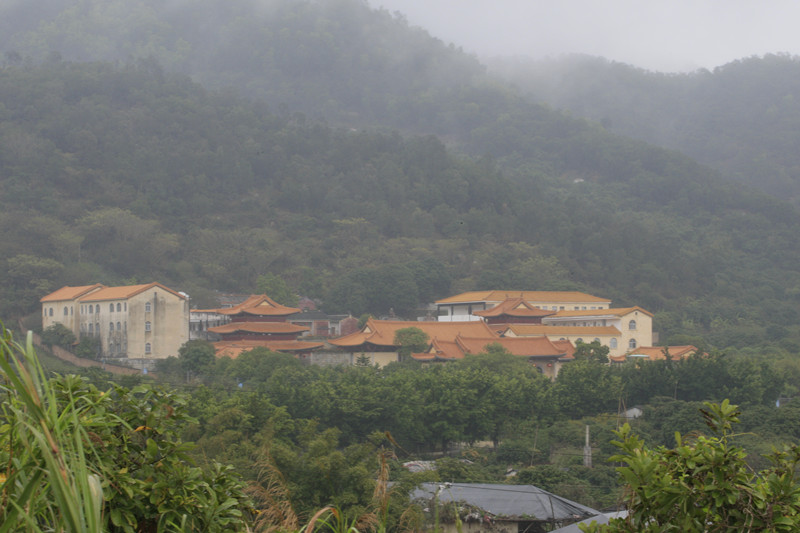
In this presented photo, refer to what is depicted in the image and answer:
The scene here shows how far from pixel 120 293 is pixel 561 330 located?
21835mm

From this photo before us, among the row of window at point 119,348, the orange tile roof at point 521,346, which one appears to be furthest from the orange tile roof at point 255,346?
the orange tile roof at point 521,346

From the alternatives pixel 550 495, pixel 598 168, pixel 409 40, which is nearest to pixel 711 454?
pixel 550 495

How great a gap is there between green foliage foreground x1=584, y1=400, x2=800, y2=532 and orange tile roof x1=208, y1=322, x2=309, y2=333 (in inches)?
1504

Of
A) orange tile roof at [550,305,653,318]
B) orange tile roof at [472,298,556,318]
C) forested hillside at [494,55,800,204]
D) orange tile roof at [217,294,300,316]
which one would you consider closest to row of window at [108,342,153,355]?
orange tile roof at [217,294,300,316]

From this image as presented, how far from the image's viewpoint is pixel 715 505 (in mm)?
3600

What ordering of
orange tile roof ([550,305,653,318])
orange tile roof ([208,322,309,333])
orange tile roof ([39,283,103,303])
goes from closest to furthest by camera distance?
1. orange tile roof ([208,322,309,333])
2. orange tile roof ([39,283,103,303])
3. orange tile roof ([550,305,653,318])

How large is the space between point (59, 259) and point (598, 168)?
6723 centimetres

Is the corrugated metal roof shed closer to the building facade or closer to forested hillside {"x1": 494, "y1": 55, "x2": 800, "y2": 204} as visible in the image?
the building facade

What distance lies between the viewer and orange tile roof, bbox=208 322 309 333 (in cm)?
4094

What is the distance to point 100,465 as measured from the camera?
2.25m

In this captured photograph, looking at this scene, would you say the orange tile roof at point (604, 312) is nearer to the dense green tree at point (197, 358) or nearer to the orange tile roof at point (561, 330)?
the orange tile roof at point (561, 330)

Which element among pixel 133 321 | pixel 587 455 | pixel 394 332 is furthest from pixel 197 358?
pixel 587 455

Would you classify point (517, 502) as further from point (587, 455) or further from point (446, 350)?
point (446, 350)

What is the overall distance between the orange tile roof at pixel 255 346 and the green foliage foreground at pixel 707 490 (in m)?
32.4
